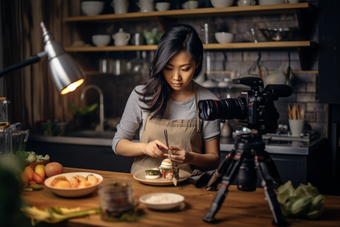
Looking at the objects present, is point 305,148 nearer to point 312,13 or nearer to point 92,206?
point 312,13

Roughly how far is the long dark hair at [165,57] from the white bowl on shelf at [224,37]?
1388mm

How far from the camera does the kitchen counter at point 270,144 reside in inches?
107

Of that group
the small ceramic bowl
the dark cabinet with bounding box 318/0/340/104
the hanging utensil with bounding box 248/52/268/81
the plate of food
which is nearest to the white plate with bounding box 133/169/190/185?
the plate of food

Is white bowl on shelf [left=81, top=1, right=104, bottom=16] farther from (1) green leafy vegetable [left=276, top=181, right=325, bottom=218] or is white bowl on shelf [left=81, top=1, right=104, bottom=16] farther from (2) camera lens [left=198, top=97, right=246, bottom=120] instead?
(1) green leafy vegetable [left=276, top=181, right=325, bottom=218]

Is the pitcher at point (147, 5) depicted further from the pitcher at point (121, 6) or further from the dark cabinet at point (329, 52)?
the dark cabinet at point (329, 52)

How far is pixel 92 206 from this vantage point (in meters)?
1.36

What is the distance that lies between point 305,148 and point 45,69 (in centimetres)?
261

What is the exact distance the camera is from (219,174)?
146 centimetres

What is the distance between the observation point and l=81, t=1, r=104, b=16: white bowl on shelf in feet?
12.1

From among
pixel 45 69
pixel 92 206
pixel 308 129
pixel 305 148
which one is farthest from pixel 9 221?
pixel 45 69

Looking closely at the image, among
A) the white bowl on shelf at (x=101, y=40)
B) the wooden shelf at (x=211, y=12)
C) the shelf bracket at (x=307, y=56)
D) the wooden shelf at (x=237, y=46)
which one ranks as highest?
the wooden shelf at (x=211, y=12)

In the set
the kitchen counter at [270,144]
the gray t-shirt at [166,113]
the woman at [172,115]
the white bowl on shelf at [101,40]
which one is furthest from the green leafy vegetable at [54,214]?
the white bowl on shelf at [101,40]

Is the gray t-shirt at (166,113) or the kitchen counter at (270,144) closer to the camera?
the gray t-shirt at (166,113)

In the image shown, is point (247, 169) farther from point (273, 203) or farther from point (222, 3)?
point (222, 3)
